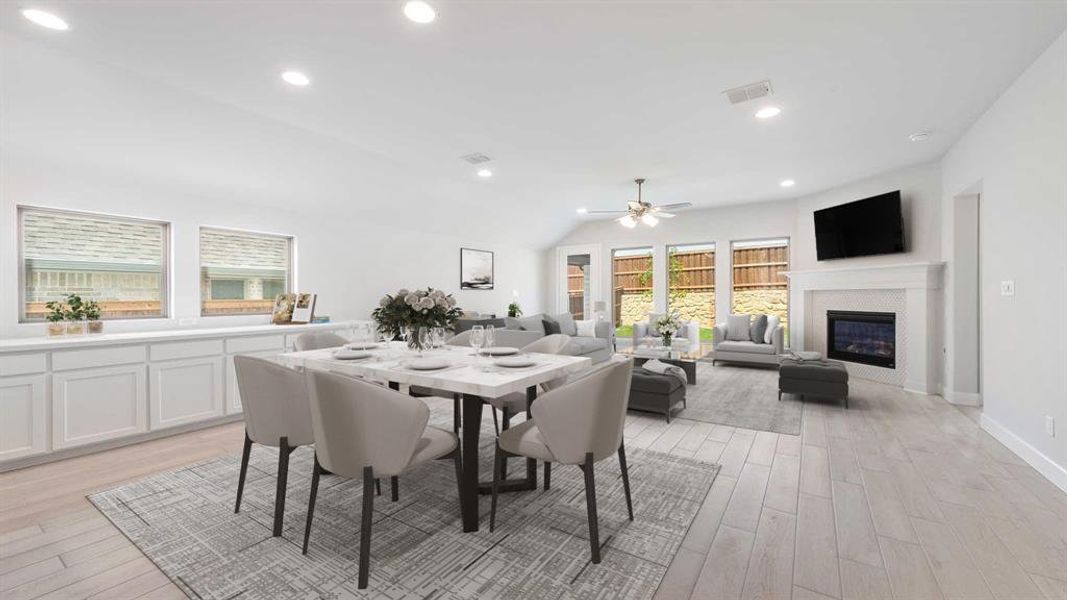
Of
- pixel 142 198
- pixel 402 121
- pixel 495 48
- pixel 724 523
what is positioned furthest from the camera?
pixel 142 198

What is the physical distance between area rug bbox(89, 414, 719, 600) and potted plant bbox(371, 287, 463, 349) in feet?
3.16

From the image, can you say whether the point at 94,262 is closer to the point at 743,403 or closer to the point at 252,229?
the point at 252,229

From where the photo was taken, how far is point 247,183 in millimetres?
4375

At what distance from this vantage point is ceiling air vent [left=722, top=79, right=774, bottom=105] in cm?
308

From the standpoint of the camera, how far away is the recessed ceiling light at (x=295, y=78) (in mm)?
2852

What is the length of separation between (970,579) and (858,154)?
438 centimetres

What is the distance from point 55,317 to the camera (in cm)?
334

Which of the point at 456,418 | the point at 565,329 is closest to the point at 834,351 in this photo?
the point at 565,329

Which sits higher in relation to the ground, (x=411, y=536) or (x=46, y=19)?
(x=46, y=19)

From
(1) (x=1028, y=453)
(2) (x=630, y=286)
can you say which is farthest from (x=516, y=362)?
(2) (x=630, y=286)

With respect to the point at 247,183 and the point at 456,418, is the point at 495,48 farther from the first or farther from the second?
the point at 247,183

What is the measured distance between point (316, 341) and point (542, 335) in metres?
3.11

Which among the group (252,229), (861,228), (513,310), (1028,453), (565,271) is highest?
(861,228)

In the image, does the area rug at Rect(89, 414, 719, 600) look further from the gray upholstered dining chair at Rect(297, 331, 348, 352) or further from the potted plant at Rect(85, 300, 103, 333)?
the potted plant at Rect(85, 300, 103, 333)
